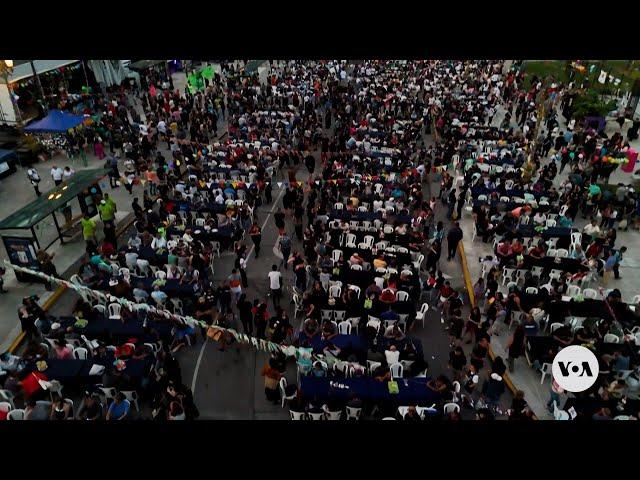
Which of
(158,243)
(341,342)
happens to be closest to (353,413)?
(341,342)

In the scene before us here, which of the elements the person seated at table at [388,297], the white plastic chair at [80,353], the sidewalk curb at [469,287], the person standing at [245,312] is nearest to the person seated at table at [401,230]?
the sidewalk curb at [469,287]

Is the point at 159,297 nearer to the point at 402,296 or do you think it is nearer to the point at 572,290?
the point at 402,296

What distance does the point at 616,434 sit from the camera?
8.64 ft

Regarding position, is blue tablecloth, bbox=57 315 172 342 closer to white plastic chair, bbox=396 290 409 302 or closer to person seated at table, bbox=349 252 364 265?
person seated at table, bbox=349 252 364 265

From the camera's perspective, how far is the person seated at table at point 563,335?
10938 millimetres

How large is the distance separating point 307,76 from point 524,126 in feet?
63.4

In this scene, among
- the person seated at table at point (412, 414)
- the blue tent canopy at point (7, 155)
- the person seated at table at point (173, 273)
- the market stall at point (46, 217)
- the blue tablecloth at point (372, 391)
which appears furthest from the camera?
the blue tent canopy at point (7, 155)

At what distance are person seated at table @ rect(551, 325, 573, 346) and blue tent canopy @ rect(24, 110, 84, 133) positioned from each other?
2294cm

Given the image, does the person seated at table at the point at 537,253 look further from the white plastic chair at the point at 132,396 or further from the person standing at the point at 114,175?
the person standing at the point at 114,175

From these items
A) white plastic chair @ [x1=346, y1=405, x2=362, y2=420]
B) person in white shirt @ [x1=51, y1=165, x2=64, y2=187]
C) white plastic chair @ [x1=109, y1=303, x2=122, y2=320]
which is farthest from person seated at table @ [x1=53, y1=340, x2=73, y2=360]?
person in white shirt @ [x1=51, y1=165, x2=64, y2=187]

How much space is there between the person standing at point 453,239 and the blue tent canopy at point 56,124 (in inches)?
755

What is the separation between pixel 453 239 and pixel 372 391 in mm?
6994

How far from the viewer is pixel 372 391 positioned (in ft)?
32.2
